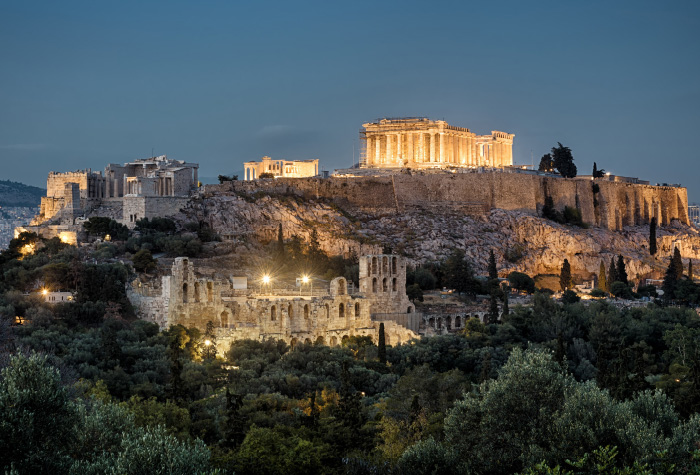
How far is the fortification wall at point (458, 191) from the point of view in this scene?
69062mm

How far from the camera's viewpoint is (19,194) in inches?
4085

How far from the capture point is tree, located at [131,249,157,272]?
45.4 meters

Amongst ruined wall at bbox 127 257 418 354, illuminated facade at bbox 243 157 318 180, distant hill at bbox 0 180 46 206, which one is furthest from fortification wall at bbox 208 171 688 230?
distant hill at bbox 0 180 46 206

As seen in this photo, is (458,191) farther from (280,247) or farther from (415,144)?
(280,247)

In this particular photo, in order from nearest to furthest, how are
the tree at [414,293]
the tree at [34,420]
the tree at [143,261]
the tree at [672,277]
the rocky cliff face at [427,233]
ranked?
the tree at [34,420], the tree at [143,261], the tree at [414,293], the tree at [672,277], the rocky cliff face at [427,233]

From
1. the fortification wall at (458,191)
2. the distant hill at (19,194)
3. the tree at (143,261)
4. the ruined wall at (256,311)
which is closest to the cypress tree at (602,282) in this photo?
the fortification wall at (458,191)

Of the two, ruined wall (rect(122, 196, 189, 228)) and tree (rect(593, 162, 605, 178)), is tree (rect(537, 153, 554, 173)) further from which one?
ruined wall (rect(122, 196, 189, 228))

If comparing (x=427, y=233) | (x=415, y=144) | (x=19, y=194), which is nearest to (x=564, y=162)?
(x=415, y=144)

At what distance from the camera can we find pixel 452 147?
7994 centimetres

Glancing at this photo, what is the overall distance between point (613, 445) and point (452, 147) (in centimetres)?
6117

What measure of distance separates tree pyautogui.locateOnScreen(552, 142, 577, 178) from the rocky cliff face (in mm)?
9798

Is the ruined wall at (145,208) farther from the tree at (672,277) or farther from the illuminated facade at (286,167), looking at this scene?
the tree at (672,277)

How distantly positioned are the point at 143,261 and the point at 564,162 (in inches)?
1865

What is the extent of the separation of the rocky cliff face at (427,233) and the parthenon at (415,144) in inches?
352
